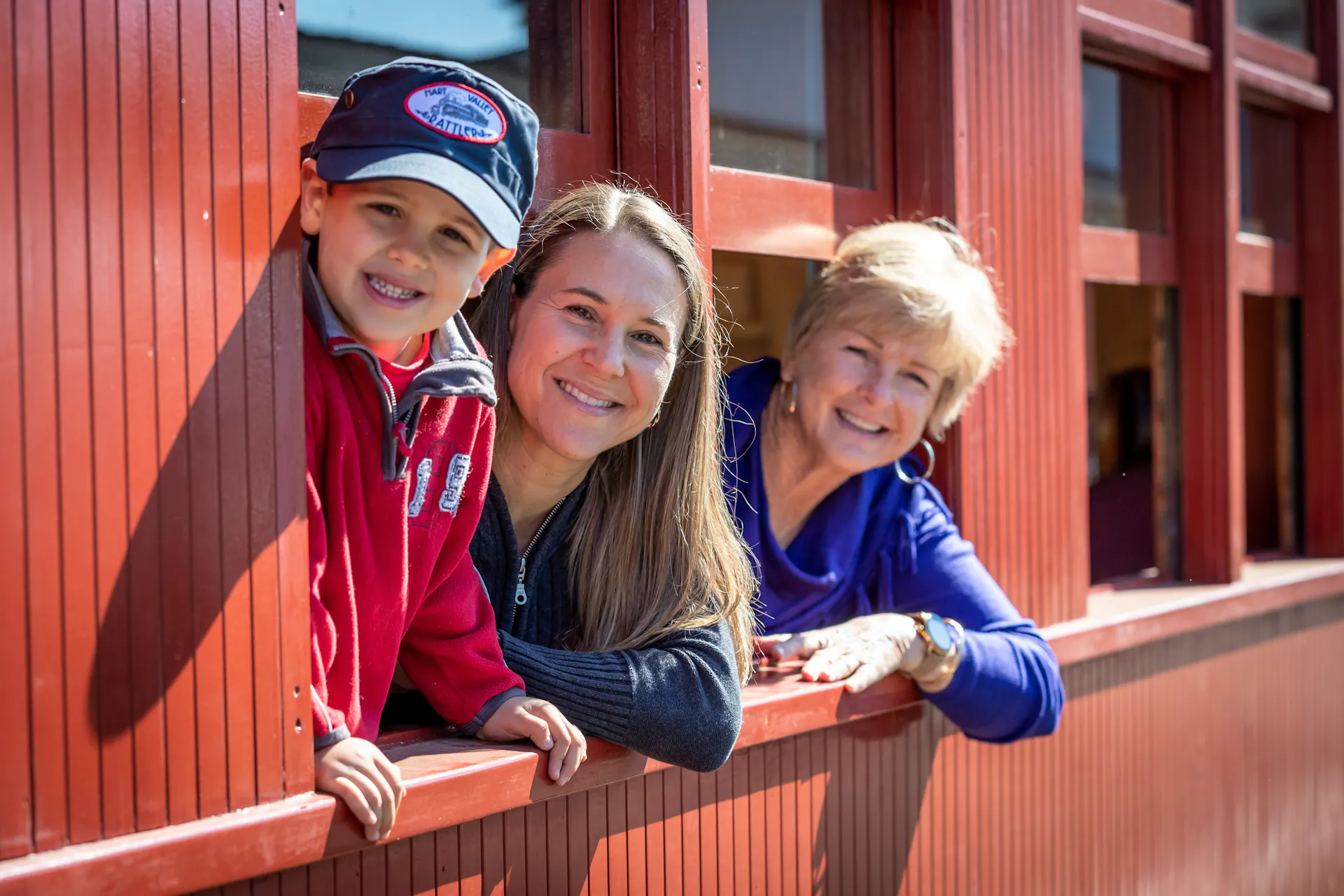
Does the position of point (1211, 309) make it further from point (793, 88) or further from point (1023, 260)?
point (793, 88)

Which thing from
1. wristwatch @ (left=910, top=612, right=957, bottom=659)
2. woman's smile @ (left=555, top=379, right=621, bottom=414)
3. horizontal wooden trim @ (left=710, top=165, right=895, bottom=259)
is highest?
horizontal wooden trim @ (left=710, top=165, right=895, bottom=259)

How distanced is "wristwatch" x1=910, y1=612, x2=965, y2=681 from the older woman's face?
35 centimetres

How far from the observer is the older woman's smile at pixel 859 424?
2.53m

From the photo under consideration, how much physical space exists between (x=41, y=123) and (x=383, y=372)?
49 cm

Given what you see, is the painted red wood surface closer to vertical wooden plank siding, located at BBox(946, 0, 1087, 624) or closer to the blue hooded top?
the blue hooded top

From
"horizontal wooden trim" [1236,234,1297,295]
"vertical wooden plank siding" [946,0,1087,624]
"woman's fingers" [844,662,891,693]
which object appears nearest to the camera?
"woman's fingers" [844,662,891,693]

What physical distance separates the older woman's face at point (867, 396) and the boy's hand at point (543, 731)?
3.23 feet

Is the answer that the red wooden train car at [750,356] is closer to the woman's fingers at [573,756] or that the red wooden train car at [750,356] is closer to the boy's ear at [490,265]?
the woman's fingers at [573,756]

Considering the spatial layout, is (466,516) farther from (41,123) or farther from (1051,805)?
(1051,805)

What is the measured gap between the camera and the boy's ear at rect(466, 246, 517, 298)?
1.61 m

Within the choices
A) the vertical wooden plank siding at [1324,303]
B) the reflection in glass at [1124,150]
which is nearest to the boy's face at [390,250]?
the reflection in glass at [1124,150]

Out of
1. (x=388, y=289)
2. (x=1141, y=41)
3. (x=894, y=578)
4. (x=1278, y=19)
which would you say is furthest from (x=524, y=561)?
(x=1278, y=19)

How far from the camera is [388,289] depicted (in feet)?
4.88

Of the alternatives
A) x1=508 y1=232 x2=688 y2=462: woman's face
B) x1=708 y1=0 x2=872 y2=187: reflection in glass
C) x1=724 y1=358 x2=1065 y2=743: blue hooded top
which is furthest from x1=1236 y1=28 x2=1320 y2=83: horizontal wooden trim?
x1=508 y1=232 x2=688 y2=462: woman's face
